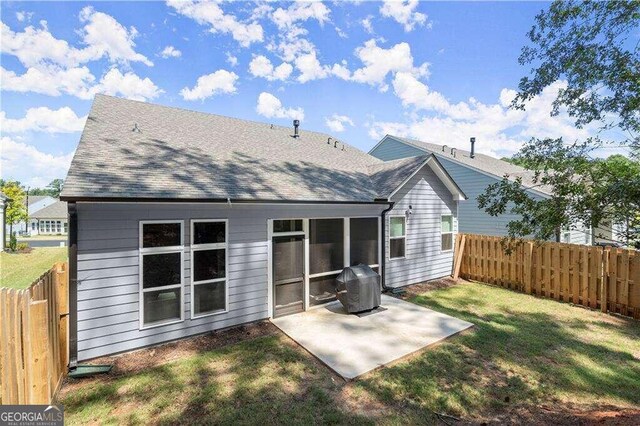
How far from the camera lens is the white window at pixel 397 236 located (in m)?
9.52

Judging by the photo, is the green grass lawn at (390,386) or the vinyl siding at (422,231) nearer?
the green grass lawn at (390,386)

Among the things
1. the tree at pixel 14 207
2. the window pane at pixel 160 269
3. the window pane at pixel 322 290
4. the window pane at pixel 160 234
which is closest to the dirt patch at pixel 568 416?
the window pane at pixel 322 290

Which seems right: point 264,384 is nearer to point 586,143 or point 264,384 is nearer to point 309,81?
point 586,143

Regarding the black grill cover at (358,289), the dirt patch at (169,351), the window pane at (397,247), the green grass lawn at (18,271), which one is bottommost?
the green grass lawn at (18,271)

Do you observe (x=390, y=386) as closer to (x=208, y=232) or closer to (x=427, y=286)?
(x=208, y=232)

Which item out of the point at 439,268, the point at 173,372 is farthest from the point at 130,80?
the point at 439,268

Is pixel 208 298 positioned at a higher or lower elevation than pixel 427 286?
higher

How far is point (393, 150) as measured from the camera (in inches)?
816

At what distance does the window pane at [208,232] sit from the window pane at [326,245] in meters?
2.32

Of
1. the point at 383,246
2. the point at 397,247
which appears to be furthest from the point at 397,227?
the point at 383,246

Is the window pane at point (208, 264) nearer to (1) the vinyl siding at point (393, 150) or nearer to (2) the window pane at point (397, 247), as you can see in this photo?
(2) the window pane at point (397, 247)

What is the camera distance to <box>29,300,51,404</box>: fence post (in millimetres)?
3203

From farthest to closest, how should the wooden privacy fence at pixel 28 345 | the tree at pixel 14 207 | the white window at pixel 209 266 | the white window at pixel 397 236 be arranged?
the tree at pixel 14 207 → the white window at pixel 397 236 → the white window at pixel 209 266 → the wooden privacy fence at pixel 28 345

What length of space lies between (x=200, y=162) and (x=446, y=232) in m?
9.16
